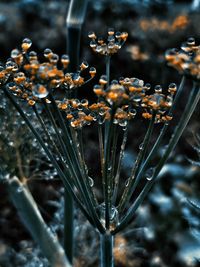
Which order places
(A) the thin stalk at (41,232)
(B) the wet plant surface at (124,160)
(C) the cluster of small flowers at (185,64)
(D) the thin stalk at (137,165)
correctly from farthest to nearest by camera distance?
(B) the wet plant surface at (124,160)
(A) the thin stalk at (41,232)
(D) the thin stalk at (137,165)
(C) the cluster of small flowers at (185,64)

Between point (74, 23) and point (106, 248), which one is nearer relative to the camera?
point (106, 248)

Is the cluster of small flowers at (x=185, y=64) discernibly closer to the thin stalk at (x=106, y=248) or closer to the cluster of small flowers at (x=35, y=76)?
the cluster of small flowers at (x=35, y=76)

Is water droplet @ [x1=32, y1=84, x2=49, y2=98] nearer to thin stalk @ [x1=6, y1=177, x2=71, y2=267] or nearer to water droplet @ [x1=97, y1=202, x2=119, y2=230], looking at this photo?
water droplet @ [x1=97, y1=202, x2=119, y2=230]

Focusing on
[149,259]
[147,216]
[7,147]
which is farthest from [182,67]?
[147,216]

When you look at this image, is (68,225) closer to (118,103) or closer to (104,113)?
(104,113)

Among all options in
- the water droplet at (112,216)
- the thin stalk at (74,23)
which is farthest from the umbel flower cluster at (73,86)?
the thin stalk at (74,23)

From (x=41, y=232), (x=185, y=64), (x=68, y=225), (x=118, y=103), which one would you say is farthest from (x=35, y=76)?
(x=68, y=225)
